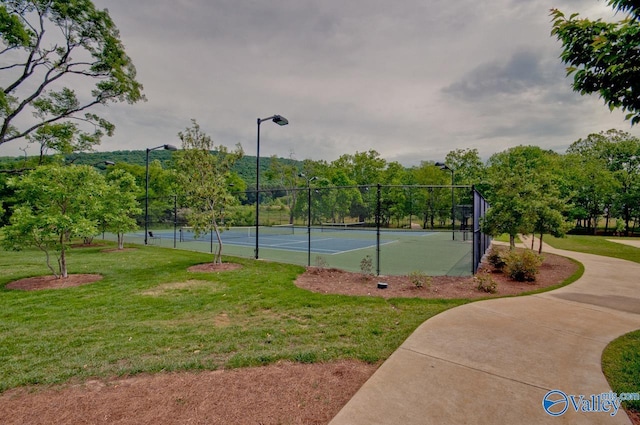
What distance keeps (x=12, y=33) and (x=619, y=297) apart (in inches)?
962

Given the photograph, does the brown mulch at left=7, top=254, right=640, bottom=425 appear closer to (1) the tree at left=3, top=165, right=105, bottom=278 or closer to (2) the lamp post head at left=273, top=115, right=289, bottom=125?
(1) the tree at left=3, top=165, right=105, bottom=278

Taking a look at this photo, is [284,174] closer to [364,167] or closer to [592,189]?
[364,167]

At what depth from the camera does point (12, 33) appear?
13875mm

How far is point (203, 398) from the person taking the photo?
279 centimetres

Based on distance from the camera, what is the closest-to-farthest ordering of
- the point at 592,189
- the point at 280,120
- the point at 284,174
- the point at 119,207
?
1. the point at 280,120
2. the point at 119,207
3. the point at 592,189
4. the point at 284,174

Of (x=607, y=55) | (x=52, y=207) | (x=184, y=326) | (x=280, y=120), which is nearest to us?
(x=607, y=55)

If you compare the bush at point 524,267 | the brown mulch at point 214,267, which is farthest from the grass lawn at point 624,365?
the brown mulch at point 214,267

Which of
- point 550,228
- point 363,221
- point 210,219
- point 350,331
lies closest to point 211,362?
point 350,331

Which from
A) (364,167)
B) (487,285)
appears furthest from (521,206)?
(364,167)

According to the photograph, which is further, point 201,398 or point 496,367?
point 496,367

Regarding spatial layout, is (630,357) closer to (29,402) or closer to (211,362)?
(211,362)

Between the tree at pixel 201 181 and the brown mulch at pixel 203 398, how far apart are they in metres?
6.98

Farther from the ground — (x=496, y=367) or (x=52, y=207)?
(x=52, y=207)

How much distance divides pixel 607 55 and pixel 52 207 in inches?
428
